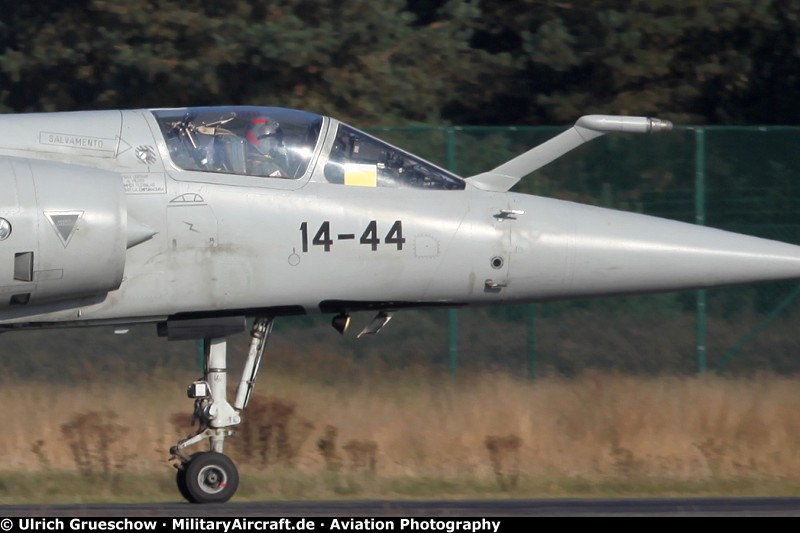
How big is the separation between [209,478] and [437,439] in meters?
2.92

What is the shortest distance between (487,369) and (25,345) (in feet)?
13.9

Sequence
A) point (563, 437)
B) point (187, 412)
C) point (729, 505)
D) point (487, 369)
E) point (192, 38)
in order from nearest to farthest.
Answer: point (729, 505)
point (563, 437)
point (187, 412)
point (487, 369)
point (192, 38)

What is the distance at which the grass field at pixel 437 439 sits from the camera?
9.02 m

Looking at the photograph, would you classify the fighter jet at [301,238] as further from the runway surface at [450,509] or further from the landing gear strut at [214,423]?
the runway surface at [450,509]

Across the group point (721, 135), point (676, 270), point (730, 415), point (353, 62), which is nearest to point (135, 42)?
→ point (353, 62)

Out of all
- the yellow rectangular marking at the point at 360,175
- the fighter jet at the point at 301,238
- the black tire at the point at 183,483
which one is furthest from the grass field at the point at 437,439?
the yellow rectangular marking at the point at 360,175

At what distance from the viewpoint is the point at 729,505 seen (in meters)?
7.36

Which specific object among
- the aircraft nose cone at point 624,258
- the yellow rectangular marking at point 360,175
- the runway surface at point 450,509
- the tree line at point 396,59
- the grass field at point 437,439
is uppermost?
the tree line at point 396,59

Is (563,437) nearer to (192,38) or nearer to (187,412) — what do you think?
(187,412)

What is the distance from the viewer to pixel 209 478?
297 inches

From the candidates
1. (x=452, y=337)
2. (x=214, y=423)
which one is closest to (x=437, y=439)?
(x=452, y=337)

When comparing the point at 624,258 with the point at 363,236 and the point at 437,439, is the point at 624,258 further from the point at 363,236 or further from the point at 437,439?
the point at 437,439

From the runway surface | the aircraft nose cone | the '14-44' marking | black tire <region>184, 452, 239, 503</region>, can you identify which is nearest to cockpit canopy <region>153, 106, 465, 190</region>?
the '14-44' marking

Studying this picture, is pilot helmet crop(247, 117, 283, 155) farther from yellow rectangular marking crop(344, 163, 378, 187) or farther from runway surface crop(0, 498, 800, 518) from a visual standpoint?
Answer: runway surface crop(0, 498, 800, 518)
